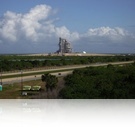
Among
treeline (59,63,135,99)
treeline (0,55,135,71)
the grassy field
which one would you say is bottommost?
the grassy field

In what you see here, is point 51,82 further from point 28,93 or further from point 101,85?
point 101,85

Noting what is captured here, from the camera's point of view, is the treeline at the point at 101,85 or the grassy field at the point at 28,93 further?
the grassy field at the point at 28,93

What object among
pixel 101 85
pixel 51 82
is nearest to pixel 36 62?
pixel 51 82

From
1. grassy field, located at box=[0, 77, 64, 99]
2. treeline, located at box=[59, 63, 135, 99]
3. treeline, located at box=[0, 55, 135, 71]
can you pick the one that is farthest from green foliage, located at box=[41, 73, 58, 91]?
treeline, located at box=[0, 55, 135, 71]

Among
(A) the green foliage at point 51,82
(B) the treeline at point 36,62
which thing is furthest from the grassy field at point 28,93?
(B) the treeline at point 36,62

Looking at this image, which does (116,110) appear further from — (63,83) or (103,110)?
(63,83)

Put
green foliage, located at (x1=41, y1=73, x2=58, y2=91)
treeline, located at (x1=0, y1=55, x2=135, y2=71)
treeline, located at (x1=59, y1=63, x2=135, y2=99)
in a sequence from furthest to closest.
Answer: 1. treeline, located at (x1=0, y1=55, x2=135, y2=71)
2. green foliage, located at (x1=41, y1=73, x2=58, y2=91)
3. treeline, located at (x1=59, y1=63, x2=135, y2=99)

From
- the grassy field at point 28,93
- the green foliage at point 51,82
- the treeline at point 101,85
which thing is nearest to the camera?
the treeline at point 101,85

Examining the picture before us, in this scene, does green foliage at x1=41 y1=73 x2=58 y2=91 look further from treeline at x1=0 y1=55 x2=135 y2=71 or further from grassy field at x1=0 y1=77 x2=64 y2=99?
treeline at x1=0 y1=55 x2=135 y2=71

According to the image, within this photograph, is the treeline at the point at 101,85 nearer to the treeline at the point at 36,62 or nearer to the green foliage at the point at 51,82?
the green foliage at the point at 51,82
